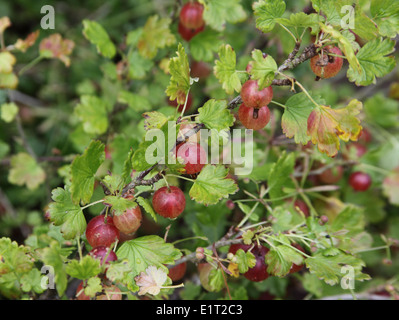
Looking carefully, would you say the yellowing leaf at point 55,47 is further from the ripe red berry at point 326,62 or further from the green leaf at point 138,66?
the ripe red berry at point 326,62

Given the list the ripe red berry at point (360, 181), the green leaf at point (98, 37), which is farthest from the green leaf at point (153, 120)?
the ripe red berry at point (360, 181)

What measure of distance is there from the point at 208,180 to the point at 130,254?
0.81 feet

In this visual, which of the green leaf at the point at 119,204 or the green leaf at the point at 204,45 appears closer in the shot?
the green leaf at the point at 119,204

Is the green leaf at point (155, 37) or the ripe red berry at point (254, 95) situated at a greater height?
the green leaf at point (155, 37)

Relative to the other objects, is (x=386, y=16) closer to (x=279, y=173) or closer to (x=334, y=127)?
(x=334, y=127)

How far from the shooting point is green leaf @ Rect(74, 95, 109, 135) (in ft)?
4.15

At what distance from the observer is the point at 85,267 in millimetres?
764

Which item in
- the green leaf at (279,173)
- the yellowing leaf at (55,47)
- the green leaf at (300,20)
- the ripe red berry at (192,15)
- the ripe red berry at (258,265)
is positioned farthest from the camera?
the yellowing leaf at (55,47)

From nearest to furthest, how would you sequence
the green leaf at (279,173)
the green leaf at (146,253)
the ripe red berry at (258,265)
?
the green leaf at (146,253) → the ripe red berry at (258,265) → the green leaf at (279,173)

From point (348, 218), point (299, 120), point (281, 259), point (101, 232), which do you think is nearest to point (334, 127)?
point (299, 120)

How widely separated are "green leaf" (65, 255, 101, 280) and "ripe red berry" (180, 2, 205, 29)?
0.81 meters

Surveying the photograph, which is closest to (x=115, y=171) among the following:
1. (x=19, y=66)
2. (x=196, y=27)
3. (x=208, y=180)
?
(x=208, y=180)

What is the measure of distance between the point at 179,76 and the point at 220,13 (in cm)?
49

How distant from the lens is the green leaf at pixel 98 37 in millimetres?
1228
